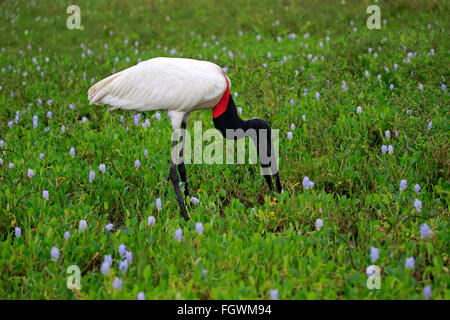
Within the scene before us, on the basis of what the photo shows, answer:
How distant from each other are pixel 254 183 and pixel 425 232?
1.72 m

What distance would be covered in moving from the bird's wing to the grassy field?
75 centimetres

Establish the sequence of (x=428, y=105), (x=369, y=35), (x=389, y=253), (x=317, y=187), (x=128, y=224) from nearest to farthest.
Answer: (x=389, y=253), (x=128, y=224), (x=317, y=187), (x=428, y=105), (x=369, y=35)

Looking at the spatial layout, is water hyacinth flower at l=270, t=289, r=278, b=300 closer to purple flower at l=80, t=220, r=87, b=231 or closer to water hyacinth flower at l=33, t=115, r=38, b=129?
purple flower at l=80, t=220, r=87, b=231

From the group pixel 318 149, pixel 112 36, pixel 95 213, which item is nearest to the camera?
pixel 95 213

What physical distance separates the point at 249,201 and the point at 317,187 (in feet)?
2.15

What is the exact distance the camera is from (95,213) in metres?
4.15

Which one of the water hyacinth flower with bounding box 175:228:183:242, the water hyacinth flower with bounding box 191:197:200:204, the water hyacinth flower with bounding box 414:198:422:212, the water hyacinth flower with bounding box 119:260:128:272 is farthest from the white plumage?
the water hyacinth flower with bounding box 414:198:422:212

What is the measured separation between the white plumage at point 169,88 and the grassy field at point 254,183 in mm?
722

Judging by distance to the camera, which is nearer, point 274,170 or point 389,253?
point 389,253

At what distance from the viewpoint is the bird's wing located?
13.4 feet

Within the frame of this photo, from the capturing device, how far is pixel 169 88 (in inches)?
164

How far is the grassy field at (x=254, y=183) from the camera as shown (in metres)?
3.15
